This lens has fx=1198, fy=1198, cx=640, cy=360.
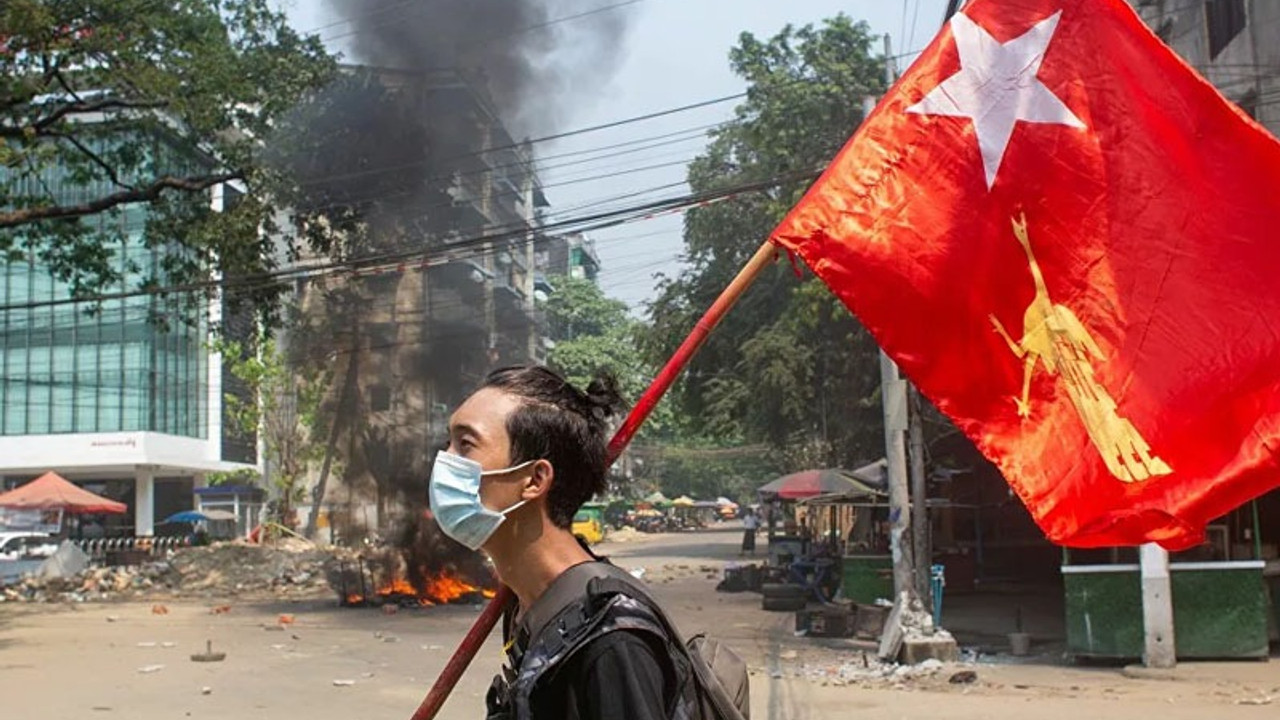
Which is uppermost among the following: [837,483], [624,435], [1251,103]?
[1251,103]

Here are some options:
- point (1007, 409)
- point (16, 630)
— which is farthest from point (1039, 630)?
point (16, 630)

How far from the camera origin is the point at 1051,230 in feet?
10.2

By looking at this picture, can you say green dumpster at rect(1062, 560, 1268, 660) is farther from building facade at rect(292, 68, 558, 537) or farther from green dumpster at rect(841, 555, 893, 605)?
building facade at rect(292, 68, 558, 537)

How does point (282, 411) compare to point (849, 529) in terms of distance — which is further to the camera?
point (282, 411)

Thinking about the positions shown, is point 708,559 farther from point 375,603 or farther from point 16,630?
point 16,630

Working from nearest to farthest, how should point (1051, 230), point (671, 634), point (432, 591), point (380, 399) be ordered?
point (671, 634), point (1051, 230), point (432, 591), point (380, 399)

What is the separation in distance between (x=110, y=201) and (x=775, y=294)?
15.2m

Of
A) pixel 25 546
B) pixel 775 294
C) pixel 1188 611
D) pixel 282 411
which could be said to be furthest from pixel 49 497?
pixel 1188 611

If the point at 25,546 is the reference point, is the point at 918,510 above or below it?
above

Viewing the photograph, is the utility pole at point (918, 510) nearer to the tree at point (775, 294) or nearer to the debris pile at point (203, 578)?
the tree at point (775, 294)

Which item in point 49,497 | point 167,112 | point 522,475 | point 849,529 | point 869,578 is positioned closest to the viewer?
point 522,475

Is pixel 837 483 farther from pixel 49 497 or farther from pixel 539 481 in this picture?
pixel 49 497

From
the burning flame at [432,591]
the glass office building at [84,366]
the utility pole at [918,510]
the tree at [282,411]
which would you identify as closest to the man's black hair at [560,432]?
the utility pole at [918,510]

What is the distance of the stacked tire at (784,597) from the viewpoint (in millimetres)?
18578
